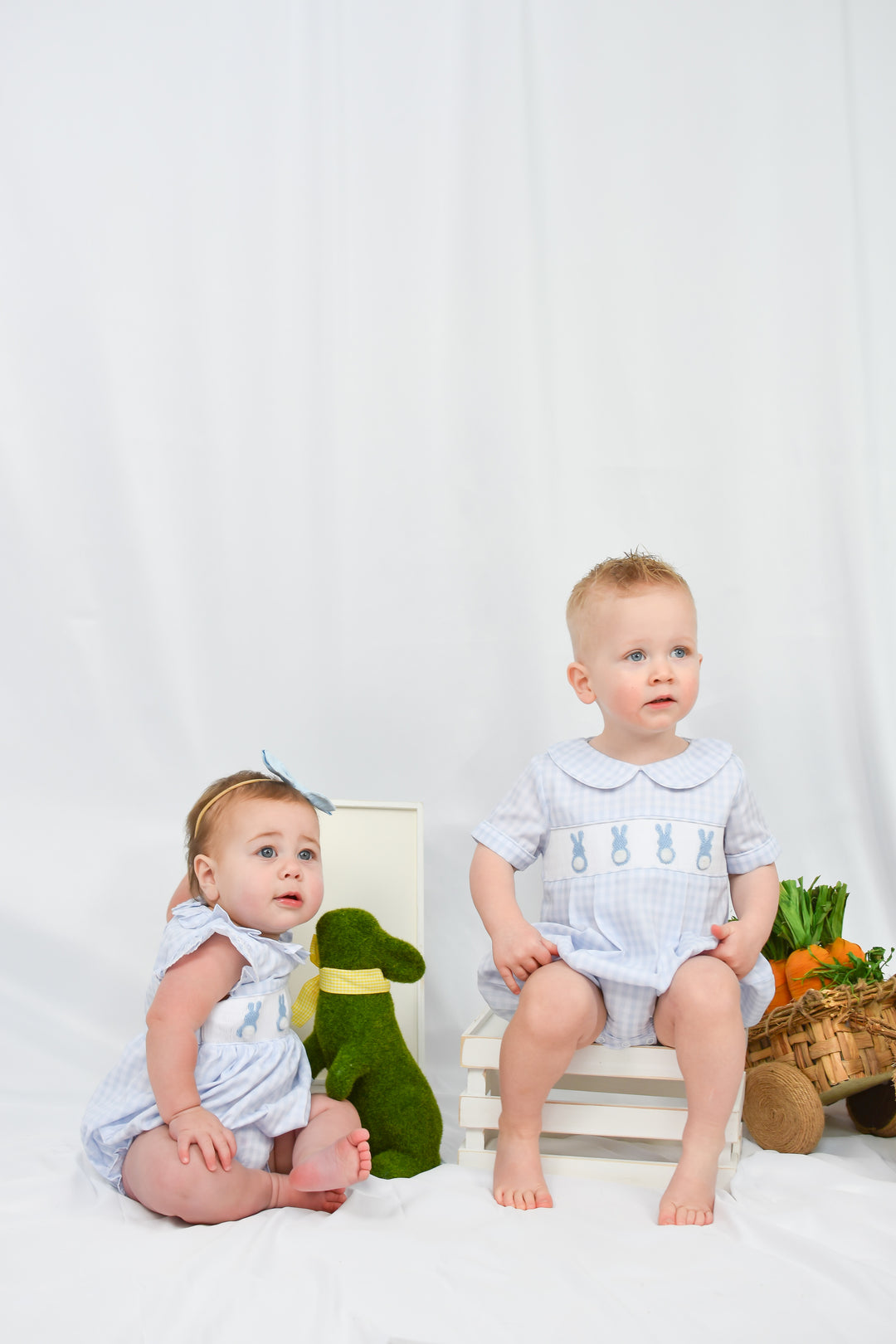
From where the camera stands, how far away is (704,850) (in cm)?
145

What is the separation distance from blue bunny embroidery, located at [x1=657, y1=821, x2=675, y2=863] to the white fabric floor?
386mm

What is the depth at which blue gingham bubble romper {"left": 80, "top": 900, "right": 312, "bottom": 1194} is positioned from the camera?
4.30 feet

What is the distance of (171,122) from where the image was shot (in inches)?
85.8

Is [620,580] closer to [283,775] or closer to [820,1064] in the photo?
[283,775]

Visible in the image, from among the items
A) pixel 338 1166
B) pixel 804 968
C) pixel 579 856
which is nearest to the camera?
pixel 338 1166

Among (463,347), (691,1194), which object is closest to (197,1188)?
(691,1194)

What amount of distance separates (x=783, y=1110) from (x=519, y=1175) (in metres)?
0.39

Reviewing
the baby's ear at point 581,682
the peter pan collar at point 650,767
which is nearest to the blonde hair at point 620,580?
the baby's ear at point 581,682

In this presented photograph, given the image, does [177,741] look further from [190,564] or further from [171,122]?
[171,122]

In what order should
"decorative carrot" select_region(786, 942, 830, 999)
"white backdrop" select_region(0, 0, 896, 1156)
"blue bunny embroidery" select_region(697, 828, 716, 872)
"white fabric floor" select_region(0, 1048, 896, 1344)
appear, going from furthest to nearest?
"white backdrop" select_region(0, 0, 896, 1156), "decorative carrot" select_region(786, 942, 830, 999), "blue bunny embroidery" select_region(697, 828, 716, 872), "white fabric floor" select_region(0, 1048, 896, 1344)

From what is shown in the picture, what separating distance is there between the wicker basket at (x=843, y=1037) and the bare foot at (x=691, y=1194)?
28cm

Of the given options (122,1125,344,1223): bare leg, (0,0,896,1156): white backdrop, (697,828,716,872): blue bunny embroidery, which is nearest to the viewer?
(122,1125,344,1223): bare leg

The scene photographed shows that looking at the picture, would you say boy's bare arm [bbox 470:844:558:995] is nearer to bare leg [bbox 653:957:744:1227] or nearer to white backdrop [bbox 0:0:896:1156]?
bare leg [bbox 653:957:744:1227]

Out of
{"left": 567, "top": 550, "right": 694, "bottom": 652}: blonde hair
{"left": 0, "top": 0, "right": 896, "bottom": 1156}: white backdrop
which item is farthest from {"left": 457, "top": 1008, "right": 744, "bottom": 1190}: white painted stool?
{"left": 0, "top": 0, "right": 896, "bottom": 1156}: white backdrop
